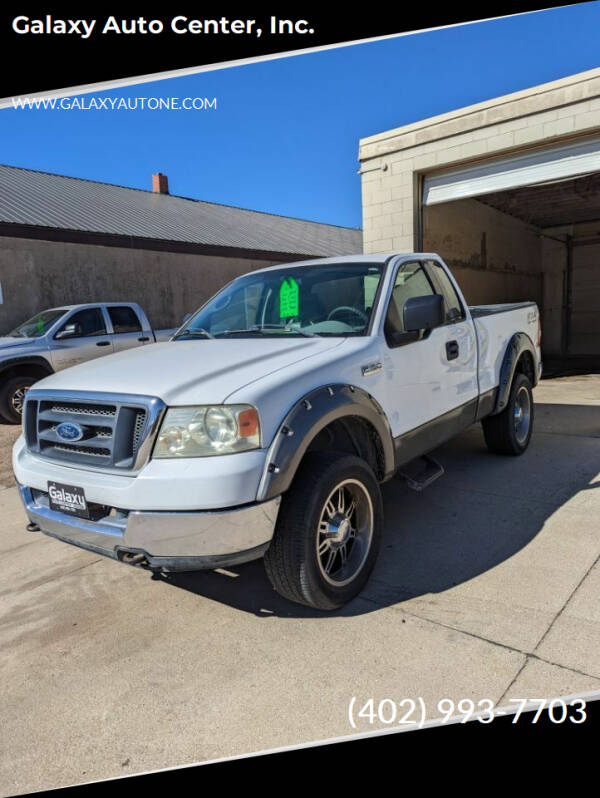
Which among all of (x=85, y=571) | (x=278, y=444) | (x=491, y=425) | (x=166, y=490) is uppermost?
(x=278, y=444)

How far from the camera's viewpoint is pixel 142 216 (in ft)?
58.8

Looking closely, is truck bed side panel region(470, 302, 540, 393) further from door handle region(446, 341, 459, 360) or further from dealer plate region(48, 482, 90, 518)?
dealer plate region(48, 482, 90, 518)

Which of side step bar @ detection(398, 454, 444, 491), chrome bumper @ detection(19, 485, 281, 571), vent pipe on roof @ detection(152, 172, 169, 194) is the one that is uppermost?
vent pipe on roof @ detection(152, 172, 169, 194)

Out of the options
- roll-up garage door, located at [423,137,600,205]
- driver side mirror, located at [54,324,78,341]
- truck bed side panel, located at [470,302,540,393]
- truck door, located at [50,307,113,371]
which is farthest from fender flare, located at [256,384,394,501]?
roll-up garage door, located at [423,137,600,205]

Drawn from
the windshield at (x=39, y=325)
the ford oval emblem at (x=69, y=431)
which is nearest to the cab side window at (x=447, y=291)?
the ford oval emblem at (x=69, y=431)

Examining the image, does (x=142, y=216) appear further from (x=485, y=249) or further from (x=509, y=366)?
(x=509, y=366)

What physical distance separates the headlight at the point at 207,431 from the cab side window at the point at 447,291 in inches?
100

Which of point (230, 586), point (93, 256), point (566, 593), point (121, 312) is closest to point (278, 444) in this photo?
point (230, 586)

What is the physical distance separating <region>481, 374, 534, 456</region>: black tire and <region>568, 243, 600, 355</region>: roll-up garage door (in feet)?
49.0

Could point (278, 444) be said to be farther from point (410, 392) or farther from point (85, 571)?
point (85, 571)

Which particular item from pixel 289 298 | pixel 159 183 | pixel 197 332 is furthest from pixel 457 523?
pixel 159 183

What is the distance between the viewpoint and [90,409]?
9.61 feet

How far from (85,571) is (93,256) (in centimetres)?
1248

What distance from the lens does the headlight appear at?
2.61 m
